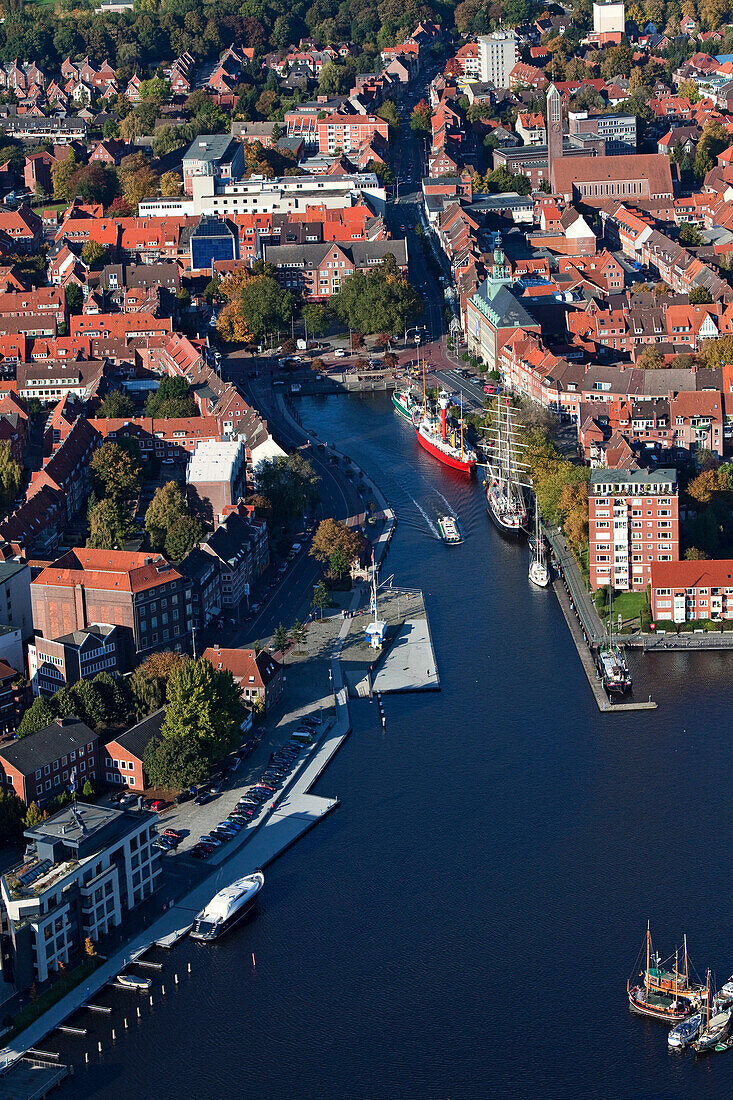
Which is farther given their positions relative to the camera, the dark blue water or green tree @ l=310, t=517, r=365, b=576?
green tree @ l=310, t=517, r=365, b=576

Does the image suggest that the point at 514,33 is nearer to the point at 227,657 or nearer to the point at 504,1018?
the point at 227,657

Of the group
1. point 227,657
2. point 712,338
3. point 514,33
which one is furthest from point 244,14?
point 227,657

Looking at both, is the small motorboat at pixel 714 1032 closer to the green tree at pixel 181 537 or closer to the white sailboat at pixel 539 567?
the white sailboat at pixel 539 567

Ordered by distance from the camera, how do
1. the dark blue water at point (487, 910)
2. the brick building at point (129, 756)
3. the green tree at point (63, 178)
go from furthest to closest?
the green tree at point (63, 178), the brick building at point (129, 756), the dark blue water at point (487, 910)

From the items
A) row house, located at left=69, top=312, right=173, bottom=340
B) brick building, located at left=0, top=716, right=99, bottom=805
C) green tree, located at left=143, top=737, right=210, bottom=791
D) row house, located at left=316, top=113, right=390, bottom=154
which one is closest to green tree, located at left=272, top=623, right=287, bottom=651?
green tree, located at left=143, top=737, right=210, bottom=791

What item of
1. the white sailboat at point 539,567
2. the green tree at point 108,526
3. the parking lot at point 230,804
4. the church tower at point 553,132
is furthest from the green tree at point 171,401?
the church tower at point 553,132

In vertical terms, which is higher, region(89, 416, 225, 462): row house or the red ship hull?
region(89, 416, 225, 462): row house

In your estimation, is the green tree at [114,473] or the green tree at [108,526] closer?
the green tree at [108,526]

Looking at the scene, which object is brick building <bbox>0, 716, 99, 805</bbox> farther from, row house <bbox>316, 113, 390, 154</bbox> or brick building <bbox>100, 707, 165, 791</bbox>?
row house <bbox>316, 113, 390, 154</bbox>
